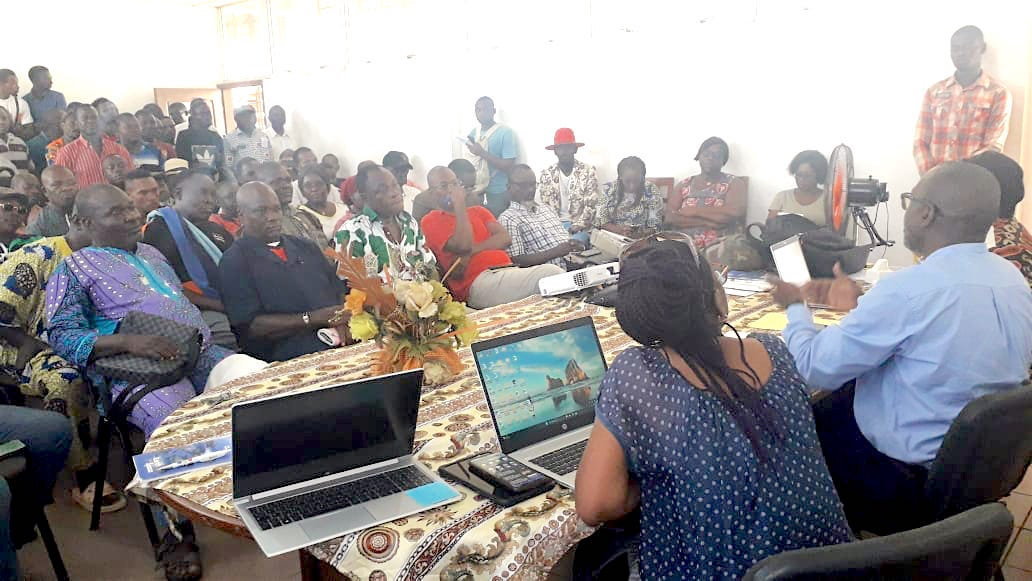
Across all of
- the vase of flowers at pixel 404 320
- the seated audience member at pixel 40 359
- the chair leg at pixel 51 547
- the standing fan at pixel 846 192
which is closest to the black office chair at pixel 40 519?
the chair leg at pixel 51 547

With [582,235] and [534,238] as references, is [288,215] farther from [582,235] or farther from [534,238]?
[582,235]

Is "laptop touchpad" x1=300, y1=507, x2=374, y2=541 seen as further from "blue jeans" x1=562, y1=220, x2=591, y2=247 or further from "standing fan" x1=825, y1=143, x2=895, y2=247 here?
"blue jeans" x1=562, y1=220, x2=591, y2=247

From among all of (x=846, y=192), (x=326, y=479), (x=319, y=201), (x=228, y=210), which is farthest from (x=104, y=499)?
(x=846, y=192)

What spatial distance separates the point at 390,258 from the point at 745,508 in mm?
2377

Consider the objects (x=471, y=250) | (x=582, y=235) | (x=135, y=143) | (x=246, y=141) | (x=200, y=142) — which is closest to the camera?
(x=471, y=250)

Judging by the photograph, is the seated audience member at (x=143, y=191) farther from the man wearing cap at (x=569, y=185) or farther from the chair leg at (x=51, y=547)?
the man wearing cap at (x=569, y=185)

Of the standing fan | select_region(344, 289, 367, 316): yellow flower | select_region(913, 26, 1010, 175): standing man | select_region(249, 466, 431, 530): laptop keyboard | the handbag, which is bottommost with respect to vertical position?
the handbag

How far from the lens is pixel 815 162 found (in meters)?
5.34

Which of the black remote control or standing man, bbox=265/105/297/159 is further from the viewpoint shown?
standing man, bbox=265/105/297/159

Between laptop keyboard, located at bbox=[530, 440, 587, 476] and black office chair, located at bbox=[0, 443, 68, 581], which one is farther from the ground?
laptop keyboard, located at bbox=[530, 440, 587, 476]

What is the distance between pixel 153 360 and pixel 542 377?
1.38m

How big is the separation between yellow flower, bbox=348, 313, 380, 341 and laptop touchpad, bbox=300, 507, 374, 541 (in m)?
0.67

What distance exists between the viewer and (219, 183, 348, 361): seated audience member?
9.41 feet

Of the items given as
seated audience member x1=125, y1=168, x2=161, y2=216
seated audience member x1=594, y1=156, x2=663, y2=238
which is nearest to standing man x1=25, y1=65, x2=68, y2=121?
seated audience member x1=125, y1=168, x2=161, y2=216
